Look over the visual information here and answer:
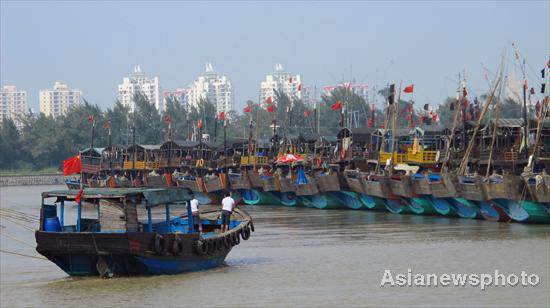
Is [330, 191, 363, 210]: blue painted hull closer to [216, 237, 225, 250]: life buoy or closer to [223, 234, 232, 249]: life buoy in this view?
[223, 234, 232, 249]: life buoy

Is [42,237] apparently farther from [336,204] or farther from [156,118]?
[156,118]

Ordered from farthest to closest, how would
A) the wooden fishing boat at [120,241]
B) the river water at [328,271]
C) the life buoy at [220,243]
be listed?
the life buoy at [220,243] < the wooden fishing boat at [120,241] < the river water at [328,271]

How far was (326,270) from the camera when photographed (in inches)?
860

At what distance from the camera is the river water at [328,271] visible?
59.1ft

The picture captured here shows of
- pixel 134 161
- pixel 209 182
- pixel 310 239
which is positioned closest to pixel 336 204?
pixel 209 182

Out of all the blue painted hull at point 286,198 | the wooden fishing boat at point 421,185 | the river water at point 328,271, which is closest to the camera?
the river water at point 328,271

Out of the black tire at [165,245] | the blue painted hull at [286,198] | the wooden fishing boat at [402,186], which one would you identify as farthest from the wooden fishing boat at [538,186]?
the blue painted hull at [286,198]

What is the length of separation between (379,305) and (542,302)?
293 centimetres

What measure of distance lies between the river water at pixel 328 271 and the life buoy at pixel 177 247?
0.57 meters

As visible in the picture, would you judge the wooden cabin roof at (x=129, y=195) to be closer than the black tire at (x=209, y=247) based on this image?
Yes

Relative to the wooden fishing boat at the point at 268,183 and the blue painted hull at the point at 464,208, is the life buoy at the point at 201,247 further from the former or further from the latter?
the wooden fishing boat at the point at 268,183

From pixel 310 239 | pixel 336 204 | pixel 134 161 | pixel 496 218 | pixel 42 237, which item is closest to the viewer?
pixel 42 237

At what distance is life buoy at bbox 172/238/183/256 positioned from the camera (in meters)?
20.0

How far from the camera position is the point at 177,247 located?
20.0 m
